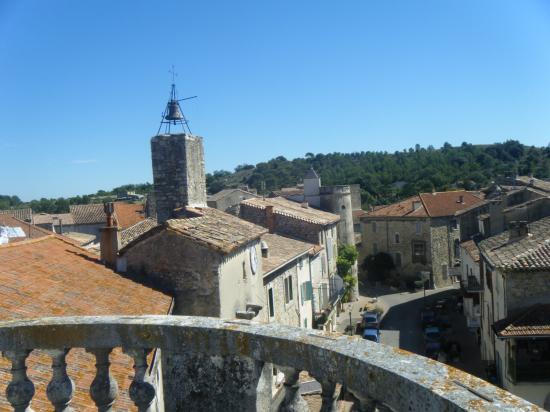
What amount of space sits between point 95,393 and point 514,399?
2329mm

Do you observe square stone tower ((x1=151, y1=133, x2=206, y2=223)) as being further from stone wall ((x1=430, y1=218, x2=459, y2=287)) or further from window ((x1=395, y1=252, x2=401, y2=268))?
window ((x1=395, y1=252, x2=401, y2=268))

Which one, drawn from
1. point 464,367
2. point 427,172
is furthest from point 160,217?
point 427,172

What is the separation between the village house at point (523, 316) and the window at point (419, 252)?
24.5 m

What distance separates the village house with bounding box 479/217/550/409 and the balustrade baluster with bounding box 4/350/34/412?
17246 millimetres

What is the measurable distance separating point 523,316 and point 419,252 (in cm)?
2834

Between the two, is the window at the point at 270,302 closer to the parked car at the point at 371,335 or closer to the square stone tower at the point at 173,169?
the square stone tower at the point at 173,169

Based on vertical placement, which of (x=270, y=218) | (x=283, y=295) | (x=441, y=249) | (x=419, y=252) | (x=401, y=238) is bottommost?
(x=419, y=252)

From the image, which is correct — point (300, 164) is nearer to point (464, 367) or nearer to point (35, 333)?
point (464, 367)

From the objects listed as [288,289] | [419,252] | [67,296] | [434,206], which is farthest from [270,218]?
[434,206]

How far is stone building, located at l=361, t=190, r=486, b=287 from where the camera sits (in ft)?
149

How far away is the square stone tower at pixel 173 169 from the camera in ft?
56.7

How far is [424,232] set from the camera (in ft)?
150

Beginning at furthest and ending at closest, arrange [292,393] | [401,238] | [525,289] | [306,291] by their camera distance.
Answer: [401,238], [306,291], [525,289], [292,393]

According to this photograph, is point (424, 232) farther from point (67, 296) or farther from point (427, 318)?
point (67, 296)
